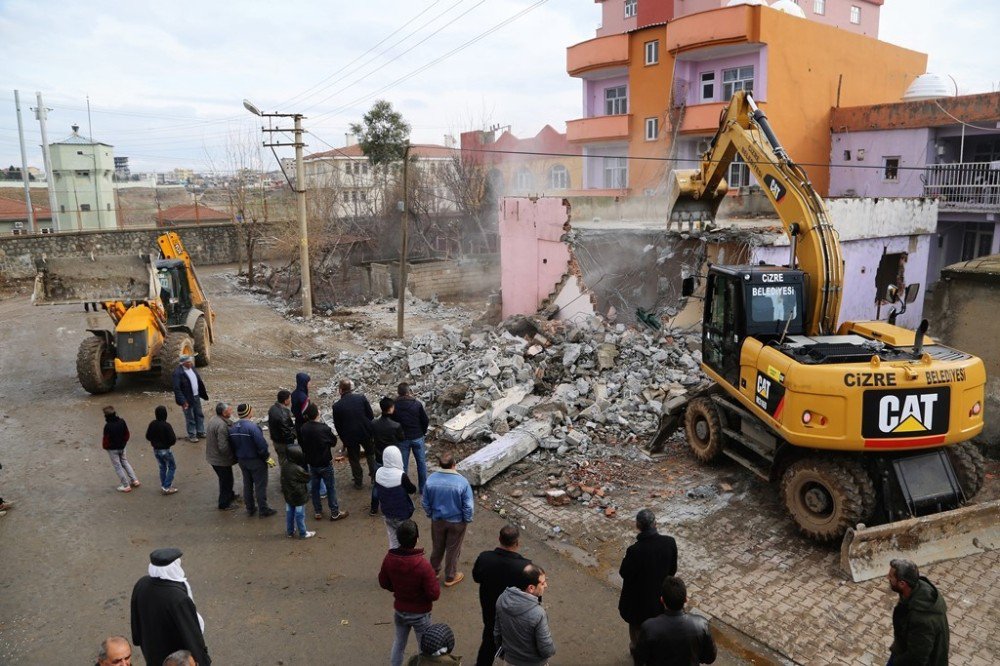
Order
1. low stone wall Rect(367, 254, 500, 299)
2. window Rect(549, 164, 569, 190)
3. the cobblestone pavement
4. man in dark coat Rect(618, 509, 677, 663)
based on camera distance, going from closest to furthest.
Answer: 1. man in dark coat Rect(618, 509, 677, 663)
2. the cobblestone pavement
3. low stone wall Rect(367, 254, 500, 299)
4. window Rect(549, 164, 569, 190)

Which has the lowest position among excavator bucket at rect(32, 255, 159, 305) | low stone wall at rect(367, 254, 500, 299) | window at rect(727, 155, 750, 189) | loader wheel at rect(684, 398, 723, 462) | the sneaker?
the sneaker

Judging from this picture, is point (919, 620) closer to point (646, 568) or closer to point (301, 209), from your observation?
point (646, 568)

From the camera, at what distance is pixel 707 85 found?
989 inches

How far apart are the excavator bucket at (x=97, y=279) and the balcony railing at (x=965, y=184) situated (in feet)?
70.6

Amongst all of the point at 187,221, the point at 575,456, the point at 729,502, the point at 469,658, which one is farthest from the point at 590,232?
the point at 187,221

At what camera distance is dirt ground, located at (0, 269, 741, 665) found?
18.5 feet

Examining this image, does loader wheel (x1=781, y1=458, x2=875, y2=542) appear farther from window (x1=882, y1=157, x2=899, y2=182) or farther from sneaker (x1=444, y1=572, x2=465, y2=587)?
window (x1=882, y1=157, x2=899, y2=182)

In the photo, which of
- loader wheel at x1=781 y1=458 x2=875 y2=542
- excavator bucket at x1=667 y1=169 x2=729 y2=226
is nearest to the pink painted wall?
excavator bucket at x1=667 y1=169 x2=729 y2=226

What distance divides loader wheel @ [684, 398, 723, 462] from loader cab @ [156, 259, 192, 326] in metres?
11.3

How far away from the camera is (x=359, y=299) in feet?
82.6

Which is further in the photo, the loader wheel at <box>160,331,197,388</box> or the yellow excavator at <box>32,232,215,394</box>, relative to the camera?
the loader wheel at <box>160,331,197,388</box>

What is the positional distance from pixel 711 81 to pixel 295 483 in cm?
2347

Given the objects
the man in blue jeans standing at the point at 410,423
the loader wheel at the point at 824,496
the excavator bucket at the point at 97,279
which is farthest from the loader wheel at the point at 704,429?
the excavator bucket at the point at 97,279

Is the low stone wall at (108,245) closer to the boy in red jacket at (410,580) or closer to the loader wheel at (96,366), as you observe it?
the loader wheel at (96,366)
